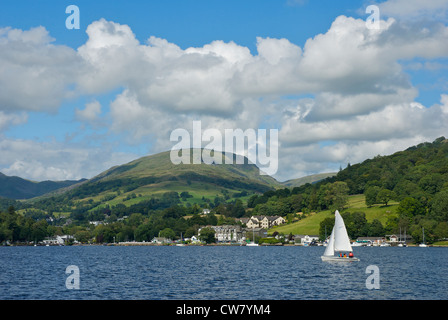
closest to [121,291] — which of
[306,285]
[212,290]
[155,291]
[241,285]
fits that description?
[155,291]

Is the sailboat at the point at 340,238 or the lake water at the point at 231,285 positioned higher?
the sailboat at the point at 340,238

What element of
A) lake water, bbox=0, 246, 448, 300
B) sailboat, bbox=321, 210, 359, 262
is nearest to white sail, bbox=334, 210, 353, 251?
sailboat, bbox=321, 210, 359, 262

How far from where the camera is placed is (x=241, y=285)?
70.7m

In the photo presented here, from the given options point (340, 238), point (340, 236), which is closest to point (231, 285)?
point (340, 236)

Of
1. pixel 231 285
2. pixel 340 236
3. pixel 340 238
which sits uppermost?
pixel 340 236

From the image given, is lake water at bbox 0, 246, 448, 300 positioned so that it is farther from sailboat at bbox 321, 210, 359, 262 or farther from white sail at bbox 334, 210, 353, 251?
white sail at bbox 334, 210, 353, 251

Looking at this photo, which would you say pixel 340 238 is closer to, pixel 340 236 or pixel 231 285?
pixel 340 236

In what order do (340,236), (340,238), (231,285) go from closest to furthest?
(231,285) < (340,236) < (340,238)

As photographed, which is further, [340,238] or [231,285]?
[340,238]

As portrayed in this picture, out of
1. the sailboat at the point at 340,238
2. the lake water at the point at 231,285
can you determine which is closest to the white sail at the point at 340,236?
the sailboat at the point at 340,238

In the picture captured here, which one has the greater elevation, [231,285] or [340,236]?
[340,236]

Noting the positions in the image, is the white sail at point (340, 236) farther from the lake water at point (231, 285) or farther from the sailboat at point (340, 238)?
the lake water at point (231, 285)
